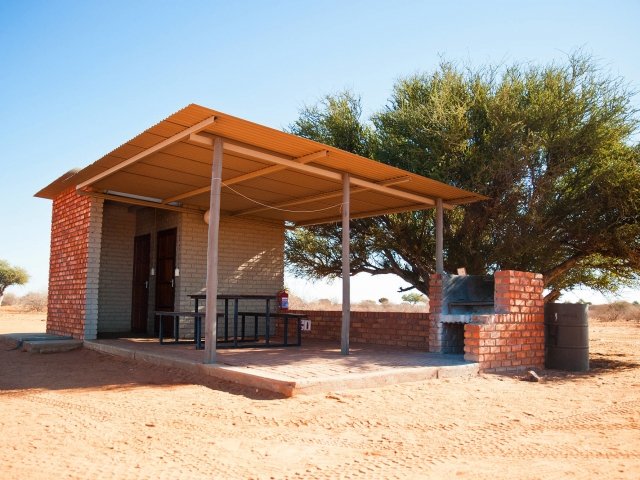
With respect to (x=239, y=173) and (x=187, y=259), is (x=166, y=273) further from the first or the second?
(x=239, y=173)

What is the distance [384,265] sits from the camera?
13.4 meters

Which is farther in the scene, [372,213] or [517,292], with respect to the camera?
[372,213]

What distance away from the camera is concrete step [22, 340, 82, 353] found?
29.0ft

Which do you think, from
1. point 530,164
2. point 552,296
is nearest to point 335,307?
point 552,296

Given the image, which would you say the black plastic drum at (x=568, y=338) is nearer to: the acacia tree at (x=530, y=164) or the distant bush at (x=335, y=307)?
the acacia tree at (x=530, y=164)

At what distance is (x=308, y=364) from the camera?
21.4 feet

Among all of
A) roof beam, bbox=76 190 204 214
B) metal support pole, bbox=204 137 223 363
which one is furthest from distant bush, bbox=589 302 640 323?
metal support pole, bbox=204 137 223 363

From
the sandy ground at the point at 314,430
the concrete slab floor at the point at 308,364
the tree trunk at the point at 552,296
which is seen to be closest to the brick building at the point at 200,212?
the concrete slab floor at the point at 308,364

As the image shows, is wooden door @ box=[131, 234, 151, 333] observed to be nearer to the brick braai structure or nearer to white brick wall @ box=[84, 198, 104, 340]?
white brick wall @ box=[84, 198, 104, 340]

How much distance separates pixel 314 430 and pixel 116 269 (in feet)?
29.2

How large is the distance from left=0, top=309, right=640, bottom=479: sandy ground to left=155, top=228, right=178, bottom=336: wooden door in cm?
440

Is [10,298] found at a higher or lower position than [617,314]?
higher

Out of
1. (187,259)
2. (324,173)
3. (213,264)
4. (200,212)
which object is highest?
(324,173)

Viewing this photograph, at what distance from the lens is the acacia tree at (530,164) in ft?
33.3
